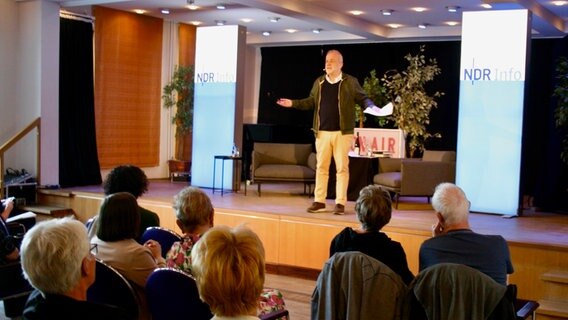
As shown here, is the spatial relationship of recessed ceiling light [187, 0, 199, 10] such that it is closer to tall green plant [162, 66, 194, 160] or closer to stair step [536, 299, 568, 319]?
tall green plant [162, 66, 194, 160]

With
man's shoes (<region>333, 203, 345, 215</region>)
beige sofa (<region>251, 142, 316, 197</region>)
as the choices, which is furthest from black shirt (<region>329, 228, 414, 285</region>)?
beige sofa (<region>251, 142, 316, 197</region>)

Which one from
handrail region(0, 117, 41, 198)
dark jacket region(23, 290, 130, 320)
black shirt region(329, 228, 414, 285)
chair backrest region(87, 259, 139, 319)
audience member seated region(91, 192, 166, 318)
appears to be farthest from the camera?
handrail region(0, 117, 41, 198)

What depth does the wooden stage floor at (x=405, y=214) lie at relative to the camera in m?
6.68

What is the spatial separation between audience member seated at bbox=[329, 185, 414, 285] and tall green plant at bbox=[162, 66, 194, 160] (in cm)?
796

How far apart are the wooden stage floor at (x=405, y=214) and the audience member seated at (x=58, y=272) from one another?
4.59 m

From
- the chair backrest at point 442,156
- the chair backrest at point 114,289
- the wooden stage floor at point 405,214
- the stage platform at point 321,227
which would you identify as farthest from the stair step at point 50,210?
the chair backrest at point 114,289

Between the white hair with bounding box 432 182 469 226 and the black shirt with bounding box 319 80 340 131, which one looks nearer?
the white hair with bounding box 432 182 469 226

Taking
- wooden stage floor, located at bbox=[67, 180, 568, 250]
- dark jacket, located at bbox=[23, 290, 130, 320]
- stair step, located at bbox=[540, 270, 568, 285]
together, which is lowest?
stair step, located at bbox=[540, 270, 568, 285]

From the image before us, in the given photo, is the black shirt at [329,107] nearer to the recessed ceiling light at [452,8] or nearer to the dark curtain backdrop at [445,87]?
the recessed ceiling light at [452,8]

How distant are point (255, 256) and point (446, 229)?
223 centimetres

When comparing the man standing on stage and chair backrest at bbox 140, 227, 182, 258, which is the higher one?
the man standing on stage

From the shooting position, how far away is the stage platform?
6105 mm

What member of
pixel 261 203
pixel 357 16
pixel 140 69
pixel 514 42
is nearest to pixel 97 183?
pixel 140 69

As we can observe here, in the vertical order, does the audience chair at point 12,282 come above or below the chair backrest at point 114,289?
below
